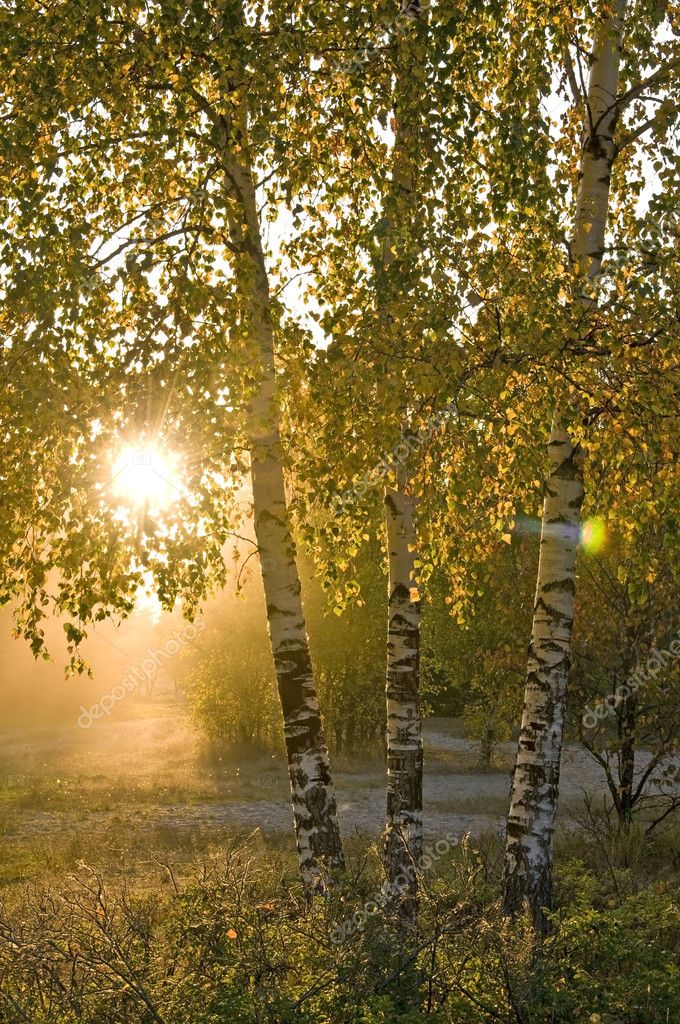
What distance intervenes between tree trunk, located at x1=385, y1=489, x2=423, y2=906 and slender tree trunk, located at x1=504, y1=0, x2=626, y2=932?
964mm

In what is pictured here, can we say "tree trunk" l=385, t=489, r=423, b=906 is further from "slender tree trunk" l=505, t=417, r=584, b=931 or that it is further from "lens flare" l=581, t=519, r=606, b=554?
"lens flare" l=581, t=519, r=606, b=554

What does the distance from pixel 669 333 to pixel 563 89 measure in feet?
10.8

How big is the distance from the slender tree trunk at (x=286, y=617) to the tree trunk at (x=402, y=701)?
0.71 meters

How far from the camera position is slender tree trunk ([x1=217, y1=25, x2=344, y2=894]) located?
8109 mm

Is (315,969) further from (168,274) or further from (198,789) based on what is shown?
(198,789)

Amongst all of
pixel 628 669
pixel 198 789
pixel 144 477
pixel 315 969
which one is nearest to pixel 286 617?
pixel 144 477

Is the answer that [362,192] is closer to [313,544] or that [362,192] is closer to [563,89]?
[563,89]

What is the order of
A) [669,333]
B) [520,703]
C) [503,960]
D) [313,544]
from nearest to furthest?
[503,960] → [669,333] → [313,544] → [520,703]

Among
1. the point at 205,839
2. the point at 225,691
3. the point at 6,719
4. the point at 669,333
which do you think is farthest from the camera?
the point at 6,719

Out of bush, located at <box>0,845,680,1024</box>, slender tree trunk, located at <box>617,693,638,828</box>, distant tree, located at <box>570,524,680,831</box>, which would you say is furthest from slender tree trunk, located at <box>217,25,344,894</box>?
slender tree trunk, located at <box>617,693,638,828</box>

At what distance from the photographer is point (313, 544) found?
8.52 meters

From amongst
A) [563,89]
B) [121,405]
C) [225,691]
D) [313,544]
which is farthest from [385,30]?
[225,691]

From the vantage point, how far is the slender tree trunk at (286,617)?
811cm

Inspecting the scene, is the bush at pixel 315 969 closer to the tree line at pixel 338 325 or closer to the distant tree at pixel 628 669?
the tree line at pixel 338 325
